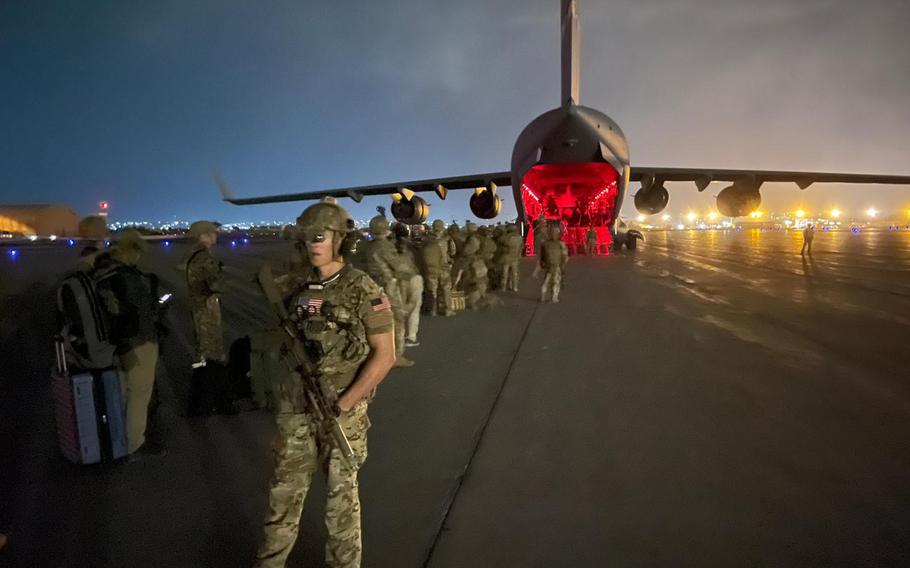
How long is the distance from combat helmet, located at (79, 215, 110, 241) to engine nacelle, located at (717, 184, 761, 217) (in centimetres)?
2424

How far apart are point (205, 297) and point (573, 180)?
1600cm

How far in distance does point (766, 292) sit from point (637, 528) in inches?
412

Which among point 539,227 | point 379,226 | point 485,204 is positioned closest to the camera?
point 379,226

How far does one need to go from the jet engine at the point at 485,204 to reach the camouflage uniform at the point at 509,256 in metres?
12.2

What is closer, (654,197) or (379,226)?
(379,226)

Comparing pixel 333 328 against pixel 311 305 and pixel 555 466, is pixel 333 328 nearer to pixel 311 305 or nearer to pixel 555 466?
pixel 311 305

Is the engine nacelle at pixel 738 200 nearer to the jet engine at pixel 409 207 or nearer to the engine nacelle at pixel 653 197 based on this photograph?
the engine nacelle at pixel 653 197

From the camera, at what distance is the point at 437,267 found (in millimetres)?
8391

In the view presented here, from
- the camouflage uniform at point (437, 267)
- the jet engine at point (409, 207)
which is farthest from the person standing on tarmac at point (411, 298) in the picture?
the jet engine at point (409, 207)

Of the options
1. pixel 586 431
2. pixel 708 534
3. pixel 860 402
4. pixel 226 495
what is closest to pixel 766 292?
pixel 860 402

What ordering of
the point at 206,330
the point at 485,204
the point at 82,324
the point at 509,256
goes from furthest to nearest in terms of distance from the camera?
the point at 485,204, the point at 509,256, the point at 206,330, the point at 82,324

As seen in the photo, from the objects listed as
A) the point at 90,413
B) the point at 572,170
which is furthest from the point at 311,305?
the point at 572,170

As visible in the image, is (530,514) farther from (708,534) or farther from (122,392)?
(122,392)

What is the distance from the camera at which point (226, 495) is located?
3.23 m
